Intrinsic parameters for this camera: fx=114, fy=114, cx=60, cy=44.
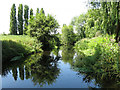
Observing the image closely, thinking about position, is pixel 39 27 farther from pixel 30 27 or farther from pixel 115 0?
pixel 115 0

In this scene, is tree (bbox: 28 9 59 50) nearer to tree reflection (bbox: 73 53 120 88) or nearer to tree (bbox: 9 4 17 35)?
tree reflection (bbox: 73 53 120 88)

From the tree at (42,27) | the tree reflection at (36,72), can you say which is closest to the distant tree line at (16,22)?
the tree at (42,27)

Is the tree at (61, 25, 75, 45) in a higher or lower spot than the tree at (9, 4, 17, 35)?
lower

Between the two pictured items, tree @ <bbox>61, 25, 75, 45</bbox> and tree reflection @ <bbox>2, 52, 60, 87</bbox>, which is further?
tree @ <bbox>61, 25, 75, 45</bbox>

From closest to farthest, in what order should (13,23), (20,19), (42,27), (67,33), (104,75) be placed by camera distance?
(104,75) → (42,27) → (67,33) → (13,23) → (20,19)

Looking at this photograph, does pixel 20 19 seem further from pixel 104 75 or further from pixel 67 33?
pixel 104 75

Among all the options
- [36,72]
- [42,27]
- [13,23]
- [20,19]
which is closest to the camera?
[36,72]

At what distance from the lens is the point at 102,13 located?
6.85m

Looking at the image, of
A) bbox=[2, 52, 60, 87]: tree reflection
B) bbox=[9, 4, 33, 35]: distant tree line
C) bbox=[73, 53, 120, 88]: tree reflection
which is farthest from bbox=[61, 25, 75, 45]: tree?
bbox=[73, 53, 120, 88]: tree reflection

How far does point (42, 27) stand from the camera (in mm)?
13680

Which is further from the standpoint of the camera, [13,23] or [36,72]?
[13,23]

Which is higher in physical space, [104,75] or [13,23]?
[13,23]

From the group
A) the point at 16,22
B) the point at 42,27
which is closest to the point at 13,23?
the point at 16,22

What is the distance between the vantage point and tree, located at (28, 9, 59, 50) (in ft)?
45.3
